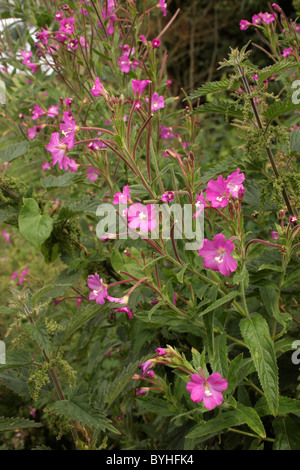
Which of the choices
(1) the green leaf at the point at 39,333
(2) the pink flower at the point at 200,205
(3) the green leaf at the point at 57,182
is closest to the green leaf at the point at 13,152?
(3) the green leaf at the point at 57,182

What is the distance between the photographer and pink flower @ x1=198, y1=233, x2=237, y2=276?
980 mm

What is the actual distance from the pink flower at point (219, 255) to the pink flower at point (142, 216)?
0.13 meters

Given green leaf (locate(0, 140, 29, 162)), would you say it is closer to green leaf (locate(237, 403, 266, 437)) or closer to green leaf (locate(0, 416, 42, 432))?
green leaf (locate(0, 416, 42, 432))

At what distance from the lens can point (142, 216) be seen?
3.26ft

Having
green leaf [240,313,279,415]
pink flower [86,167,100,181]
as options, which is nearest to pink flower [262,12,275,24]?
pink flower [86,167,100,181]

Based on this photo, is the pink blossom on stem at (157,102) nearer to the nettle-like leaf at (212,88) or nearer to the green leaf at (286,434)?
the nettle-like leaf at (212,88)

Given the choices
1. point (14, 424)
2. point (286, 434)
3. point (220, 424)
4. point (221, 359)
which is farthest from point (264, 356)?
point (14, 424)

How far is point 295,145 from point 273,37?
2.36ft

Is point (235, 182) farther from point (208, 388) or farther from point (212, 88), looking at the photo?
point (208, 388)

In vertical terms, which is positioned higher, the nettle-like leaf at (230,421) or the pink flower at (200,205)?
the pink flower at (200,205)

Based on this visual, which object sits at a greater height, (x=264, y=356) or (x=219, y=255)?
(x=219, y=255)

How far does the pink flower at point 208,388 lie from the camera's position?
970 millimetres

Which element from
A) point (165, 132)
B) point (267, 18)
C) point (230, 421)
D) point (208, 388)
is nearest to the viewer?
point (208, 388)

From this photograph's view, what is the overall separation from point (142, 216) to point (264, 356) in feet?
1.42
